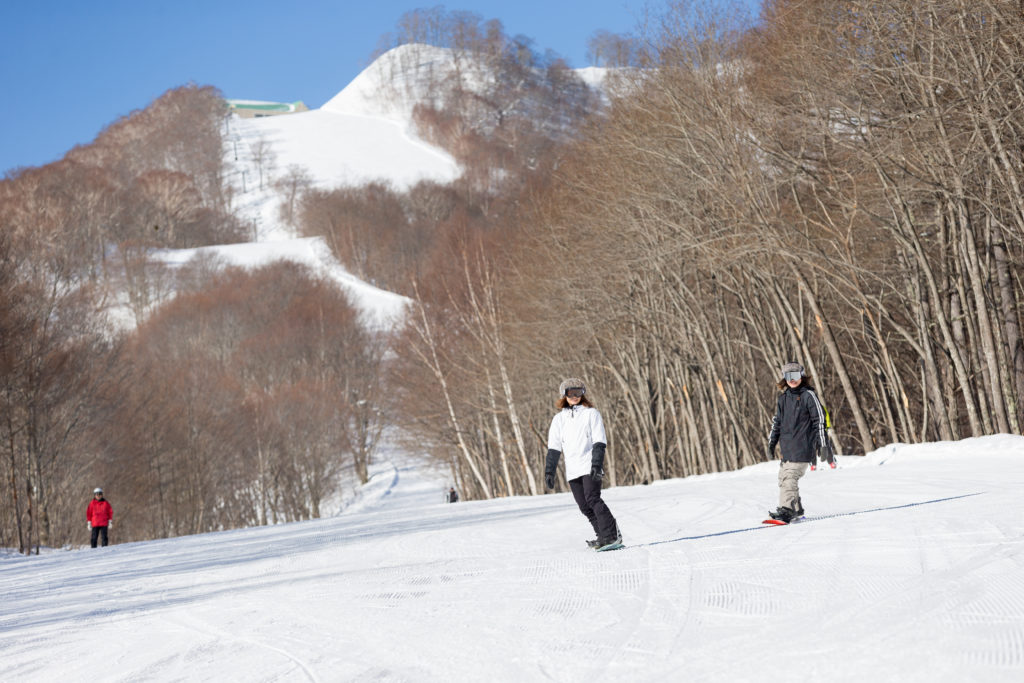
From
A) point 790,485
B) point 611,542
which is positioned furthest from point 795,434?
point 611,542

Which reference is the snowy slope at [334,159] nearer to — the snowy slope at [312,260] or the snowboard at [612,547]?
the snowy slope at [312,260]

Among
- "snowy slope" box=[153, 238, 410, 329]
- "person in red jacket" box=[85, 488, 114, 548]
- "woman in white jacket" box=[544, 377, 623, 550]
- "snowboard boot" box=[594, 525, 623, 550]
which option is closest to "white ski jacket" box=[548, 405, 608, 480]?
"woman in white jacket" box=[544, 377, 623, 550]

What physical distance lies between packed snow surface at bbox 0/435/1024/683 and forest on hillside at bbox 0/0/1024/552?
5307mm

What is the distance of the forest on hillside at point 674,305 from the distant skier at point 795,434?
6.09 m

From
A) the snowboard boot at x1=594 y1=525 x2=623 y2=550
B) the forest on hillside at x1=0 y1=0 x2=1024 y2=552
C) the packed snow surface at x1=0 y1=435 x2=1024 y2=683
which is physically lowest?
the packed snow surface at x1=0 y1=435 x2=1024 y2=683

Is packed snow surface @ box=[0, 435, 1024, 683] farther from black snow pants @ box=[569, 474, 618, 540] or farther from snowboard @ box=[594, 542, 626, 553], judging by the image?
black snow pants @ box=[569, 474, 618, 540]

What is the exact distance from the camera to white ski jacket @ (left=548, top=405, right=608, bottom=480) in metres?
8.30

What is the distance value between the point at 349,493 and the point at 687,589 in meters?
46.6

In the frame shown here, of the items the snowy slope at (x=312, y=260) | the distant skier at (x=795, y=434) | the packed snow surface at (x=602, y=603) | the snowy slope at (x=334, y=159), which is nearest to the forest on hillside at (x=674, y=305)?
the packed snow surface at (x=602, y=603)

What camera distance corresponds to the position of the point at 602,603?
6.00 metres

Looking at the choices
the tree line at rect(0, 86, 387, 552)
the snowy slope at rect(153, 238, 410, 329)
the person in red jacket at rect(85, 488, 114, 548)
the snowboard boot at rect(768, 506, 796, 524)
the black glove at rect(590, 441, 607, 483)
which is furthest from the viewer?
the snowy slope at rect(153, 238, 410, 329)

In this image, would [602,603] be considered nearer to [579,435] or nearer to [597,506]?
[597,506]

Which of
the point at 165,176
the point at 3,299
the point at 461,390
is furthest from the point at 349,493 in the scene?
the point at 165,176

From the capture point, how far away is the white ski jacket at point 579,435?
8305 mm
